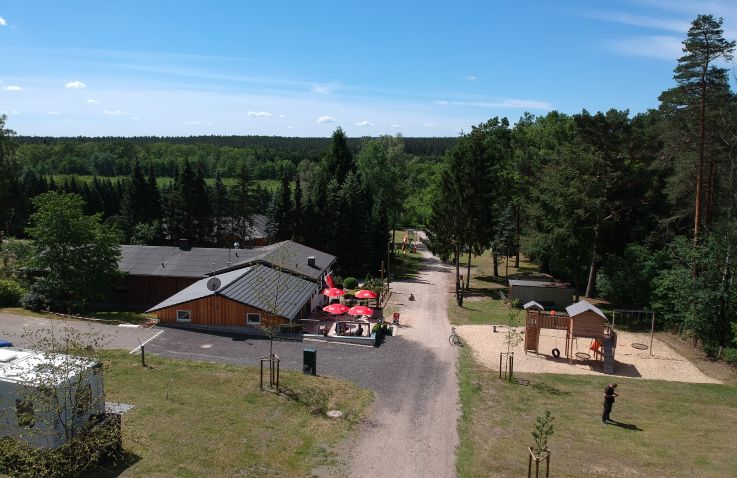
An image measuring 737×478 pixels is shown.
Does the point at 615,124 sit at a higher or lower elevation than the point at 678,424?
higher

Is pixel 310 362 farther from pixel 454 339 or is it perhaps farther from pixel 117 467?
pixel 454 339

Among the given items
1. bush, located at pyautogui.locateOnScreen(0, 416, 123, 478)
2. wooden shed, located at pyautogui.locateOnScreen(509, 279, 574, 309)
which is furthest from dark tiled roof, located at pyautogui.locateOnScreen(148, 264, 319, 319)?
wooden shed, located at pyautogui.locateOnScreen(509, 279, 574, 309)

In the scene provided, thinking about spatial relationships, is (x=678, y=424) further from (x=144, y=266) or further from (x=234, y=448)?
(x=144, y=266)

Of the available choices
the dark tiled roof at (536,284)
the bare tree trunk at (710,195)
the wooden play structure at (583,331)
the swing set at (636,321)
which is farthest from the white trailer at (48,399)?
Result: the bare tree trunk at (710,195)

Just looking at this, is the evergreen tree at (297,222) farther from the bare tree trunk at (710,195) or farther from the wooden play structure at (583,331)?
the bare tree trunk at (710,195)

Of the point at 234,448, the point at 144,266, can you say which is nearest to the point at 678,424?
the point at 234,448

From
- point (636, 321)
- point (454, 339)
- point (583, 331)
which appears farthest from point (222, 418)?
point (636, 321)
